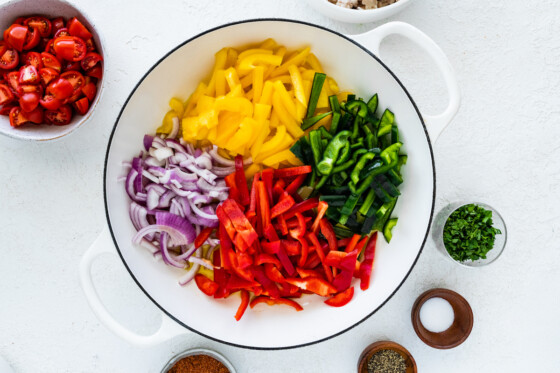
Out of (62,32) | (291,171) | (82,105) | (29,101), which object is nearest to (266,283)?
(291,171)

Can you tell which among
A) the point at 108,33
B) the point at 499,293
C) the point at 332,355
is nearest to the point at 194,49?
the point at 108,33

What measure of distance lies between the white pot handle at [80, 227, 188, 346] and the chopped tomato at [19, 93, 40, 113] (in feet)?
1.46

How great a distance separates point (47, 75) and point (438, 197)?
1375 millimetres

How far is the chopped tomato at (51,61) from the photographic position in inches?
61.5

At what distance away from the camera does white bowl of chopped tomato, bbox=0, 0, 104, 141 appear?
1.56m

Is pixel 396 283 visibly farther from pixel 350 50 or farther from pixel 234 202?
pixel 350 50

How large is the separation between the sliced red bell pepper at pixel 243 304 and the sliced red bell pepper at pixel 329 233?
0.32m

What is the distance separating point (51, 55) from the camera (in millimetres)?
1570

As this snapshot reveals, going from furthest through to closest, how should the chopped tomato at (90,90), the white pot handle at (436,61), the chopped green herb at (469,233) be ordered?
the chopped green herb at (469,233) < the chopped tomato at (90,90) < the white pot handle at (436,61)

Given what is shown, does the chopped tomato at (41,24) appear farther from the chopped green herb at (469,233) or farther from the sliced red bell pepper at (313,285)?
the chopped green herb at (469,233)

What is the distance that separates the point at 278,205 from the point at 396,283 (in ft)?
1.50

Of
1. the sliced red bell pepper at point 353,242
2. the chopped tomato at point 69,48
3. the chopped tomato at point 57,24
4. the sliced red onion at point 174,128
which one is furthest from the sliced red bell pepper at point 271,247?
the chopped tomato at point 57,24

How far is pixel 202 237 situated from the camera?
1.63 m

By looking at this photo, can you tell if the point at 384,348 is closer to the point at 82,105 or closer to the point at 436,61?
the point at 436,61
